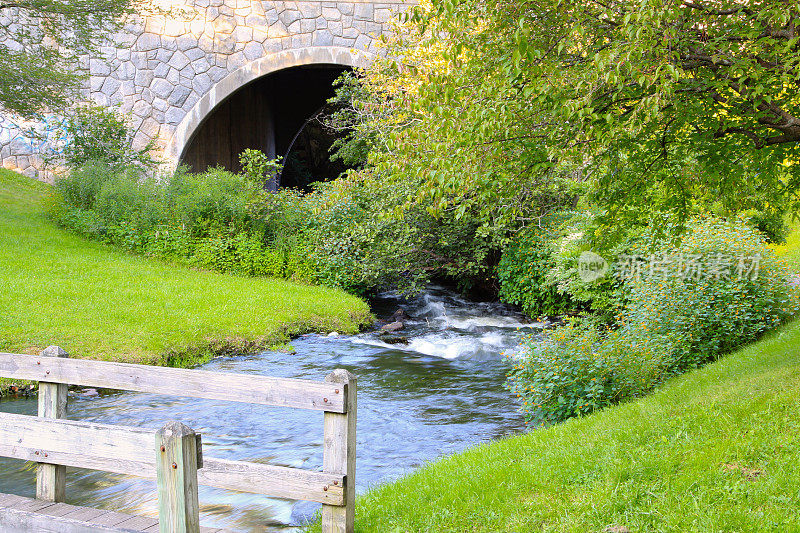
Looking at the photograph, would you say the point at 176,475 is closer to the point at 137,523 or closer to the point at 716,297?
the point at 137,523

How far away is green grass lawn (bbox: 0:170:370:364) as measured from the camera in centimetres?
913

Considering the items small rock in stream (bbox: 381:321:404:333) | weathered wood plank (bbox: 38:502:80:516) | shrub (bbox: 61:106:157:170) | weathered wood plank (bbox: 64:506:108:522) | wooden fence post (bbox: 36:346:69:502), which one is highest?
shrub (bbox: 61:106:157:170)

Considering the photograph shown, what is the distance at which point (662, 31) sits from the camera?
449cm

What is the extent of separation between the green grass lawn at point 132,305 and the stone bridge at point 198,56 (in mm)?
4193

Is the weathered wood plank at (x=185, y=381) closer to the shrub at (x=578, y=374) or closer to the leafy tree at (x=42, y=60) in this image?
the shrub at (x=578, y=374)

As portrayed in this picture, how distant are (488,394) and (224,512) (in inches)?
161

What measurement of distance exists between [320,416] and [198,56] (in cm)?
1327

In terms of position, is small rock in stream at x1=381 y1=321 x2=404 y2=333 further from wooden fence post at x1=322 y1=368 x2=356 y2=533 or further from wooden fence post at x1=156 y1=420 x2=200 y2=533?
wooden fence post at x1=156 y1=420 x2=200 y2=533

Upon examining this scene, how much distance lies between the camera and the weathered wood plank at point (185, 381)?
366 cm

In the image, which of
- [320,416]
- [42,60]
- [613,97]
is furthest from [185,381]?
[42,60]

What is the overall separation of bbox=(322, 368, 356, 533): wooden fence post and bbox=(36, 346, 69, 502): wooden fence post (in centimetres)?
170

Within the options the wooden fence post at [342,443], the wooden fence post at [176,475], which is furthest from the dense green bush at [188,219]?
the wooden fence post at [176,475]

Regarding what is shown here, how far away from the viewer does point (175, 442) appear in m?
2.56

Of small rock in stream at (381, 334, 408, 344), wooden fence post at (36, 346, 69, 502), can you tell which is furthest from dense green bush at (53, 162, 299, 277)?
wooden fence post at (36, 346, 69, 502)
